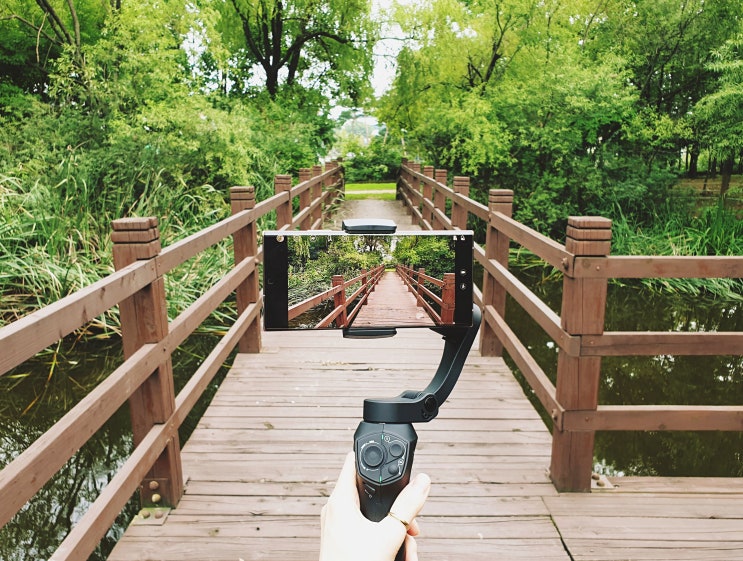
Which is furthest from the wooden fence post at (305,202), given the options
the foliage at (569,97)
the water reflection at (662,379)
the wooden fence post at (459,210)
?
the foliage at (569,97)

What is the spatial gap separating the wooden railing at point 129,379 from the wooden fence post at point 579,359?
1650mm

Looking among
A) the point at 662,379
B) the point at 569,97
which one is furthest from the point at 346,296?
the point at 569,97

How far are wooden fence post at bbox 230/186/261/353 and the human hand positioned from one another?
355 centimetres

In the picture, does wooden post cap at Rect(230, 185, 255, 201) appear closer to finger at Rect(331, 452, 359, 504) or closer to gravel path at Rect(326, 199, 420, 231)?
finger at Rect(331, 452, 359, 504)

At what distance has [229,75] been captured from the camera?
14.8m

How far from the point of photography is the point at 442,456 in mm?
3246

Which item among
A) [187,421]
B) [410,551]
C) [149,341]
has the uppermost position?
[410,551]

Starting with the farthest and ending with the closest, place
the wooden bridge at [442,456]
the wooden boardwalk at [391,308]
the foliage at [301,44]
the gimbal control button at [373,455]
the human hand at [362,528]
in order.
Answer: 1. the foliage at [301,44]
2. the wooden bridge at [442,456]
3. the wooden boardwalk at [391,308]
4. the gimbal control button at [373,455]
5. the human hand at [362,528]

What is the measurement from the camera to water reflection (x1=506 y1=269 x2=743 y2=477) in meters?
4.29

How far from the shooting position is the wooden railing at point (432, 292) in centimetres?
123

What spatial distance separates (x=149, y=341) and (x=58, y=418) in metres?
2.42

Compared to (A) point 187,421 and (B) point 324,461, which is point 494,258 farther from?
(A) point 187,421

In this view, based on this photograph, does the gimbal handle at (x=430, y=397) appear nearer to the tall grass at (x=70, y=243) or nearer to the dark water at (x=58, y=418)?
the dark water at (x=58, y=418)

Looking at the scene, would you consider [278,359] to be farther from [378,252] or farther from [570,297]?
[378,252]
